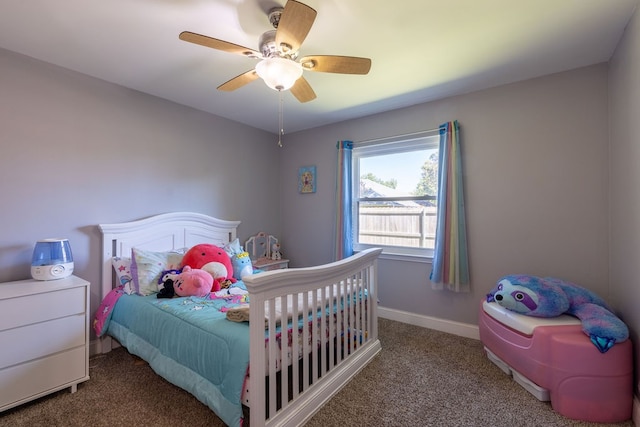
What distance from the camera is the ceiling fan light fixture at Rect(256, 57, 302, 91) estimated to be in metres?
1.53

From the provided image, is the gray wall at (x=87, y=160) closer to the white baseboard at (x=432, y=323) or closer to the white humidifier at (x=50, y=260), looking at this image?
the white humidifier at (x=50, y=260)

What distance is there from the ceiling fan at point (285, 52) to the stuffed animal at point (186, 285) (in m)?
1.54

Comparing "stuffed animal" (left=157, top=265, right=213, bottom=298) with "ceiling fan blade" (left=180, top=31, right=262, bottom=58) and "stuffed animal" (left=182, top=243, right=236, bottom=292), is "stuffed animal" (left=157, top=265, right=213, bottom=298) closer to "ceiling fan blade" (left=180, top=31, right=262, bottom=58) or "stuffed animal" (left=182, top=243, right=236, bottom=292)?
"stuffed animal" (left=182, top=243, right=236, bottom=292)

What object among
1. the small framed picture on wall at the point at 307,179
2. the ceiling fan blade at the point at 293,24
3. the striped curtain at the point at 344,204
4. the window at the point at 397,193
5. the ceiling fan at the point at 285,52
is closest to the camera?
the ceiling fan blade at the point at 293,24

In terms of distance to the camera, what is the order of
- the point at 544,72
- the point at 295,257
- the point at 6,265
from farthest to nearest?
the point at 295,257 < the point at 544,72 < the point at 6,265

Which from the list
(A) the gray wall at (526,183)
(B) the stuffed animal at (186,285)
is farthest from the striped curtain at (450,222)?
(B) the stuffed animal at (186,285)

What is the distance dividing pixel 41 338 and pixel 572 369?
3.20 m

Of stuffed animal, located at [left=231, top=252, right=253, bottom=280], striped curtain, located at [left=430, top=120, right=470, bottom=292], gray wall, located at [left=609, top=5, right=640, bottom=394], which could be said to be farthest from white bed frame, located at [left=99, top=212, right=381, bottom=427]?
gray wall, located at [left=609, top=5, right=640, bottom=394]

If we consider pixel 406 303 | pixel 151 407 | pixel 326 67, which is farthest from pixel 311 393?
pixel 326 67

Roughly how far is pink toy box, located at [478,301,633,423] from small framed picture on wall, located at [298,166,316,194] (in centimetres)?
262

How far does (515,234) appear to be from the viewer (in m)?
2.49

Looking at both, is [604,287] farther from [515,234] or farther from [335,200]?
[335,200]

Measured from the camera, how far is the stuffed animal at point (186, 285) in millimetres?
2186

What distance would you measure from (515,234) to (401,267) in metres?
1.12
